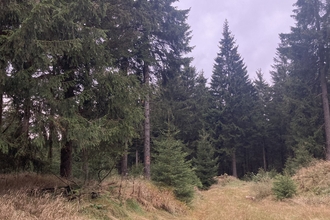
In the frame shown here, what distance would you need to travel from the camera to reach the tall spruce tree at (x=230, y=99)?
1179 inches

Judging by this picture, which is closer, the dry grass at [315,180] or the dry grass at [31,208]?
the dry grass at [31,208]

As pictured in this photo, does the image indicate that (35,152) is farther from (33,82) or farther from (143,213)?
(143,213)

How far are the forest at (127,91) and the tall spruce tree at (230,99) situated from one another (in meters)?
0.11

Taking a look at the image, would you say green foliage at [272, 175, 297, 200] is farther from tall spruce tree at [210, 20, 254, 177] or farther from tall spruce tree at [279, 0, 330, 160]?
tall spruce tree at [210, 20, 254, 177]

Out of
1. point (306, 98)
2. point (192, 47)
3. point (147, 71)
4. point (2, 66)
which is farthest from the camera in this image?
point (306, 98)

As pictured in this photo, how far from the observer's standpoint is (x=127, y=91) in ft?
27.7

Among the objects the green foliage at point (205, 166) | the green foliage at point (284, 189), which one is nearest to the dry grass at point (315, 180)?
the green foliage at point (284, 189)

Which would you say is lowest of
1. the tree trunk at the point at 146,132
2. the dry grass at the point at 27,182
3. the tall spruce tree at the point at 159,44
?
the dry grass at the point at 27,182

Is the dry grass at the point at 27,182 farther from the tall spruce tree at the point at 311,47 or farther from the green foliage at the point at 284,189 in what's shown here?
the tall spruce tree at the point at 311,47

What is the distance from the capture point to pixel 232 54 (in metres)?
32.3

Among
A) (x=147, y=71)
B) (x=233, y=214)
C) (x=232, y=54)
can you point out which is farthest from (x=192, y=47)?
(x=232, y=54)

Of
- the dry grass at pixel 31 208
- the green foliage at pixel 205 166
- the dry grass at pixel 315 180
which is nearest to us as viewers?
the dry grass at pixel 31 208

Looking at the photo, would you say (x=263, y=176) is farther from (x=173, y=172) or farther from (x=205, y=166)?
(x=173, y=172)

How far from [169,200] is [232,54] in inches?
1014
